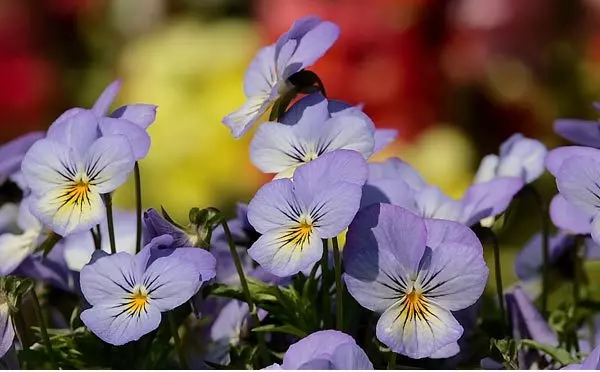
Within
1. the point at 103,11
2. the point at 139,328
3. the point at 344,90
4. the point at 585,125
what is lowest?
the point at 139,328

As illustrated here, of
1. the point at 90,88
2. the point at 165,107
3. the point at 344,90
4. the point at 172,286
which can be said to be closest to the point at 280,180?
the point at 172,286

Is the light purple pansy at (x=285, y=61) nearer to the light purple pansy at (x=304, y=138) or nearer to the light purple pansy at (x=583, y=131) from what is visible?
the light purple pansy at (x=304, y=138)

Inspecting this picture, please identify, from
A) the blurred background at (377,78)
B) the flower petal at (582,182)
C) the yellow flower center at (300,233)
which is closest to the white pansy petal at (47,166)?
the yellow flower center at (300,233)

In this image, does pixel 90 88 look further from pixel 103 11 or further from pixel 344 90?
pixel 344 90

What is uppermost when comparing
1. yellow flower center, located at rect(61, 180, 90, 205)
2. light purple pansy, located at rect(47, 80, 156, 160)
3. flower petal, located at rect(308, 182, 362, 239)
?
light purple pansy, located at rect(47, 80, 156, 160)

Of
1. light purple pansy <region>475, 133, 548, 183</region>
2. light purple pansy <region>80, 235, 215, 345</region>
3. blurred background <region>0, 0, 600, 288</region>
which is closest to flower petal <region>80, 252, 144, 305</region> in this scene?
light purple pansy <region>80, 235, 215, 345</region>

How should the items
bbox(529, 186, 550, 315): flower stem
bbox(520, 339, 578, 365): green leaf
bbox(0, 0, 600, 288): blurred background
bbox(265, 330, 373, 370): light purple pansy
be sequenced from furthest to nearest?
bbox(0, 0, 600, 288): blurred background < bbox(529, 186, 550, 315): flower stem < bbox(520, 339, 578, 365): green leaf < bbox(265, 330, 373, 370): light purple pansy

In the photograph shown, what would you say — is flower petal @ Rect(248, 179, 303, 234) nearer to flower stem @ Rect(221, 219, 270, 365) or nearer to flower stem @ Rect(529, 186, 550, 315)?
flower stem @ Rect(221, 219, 270, 365)
